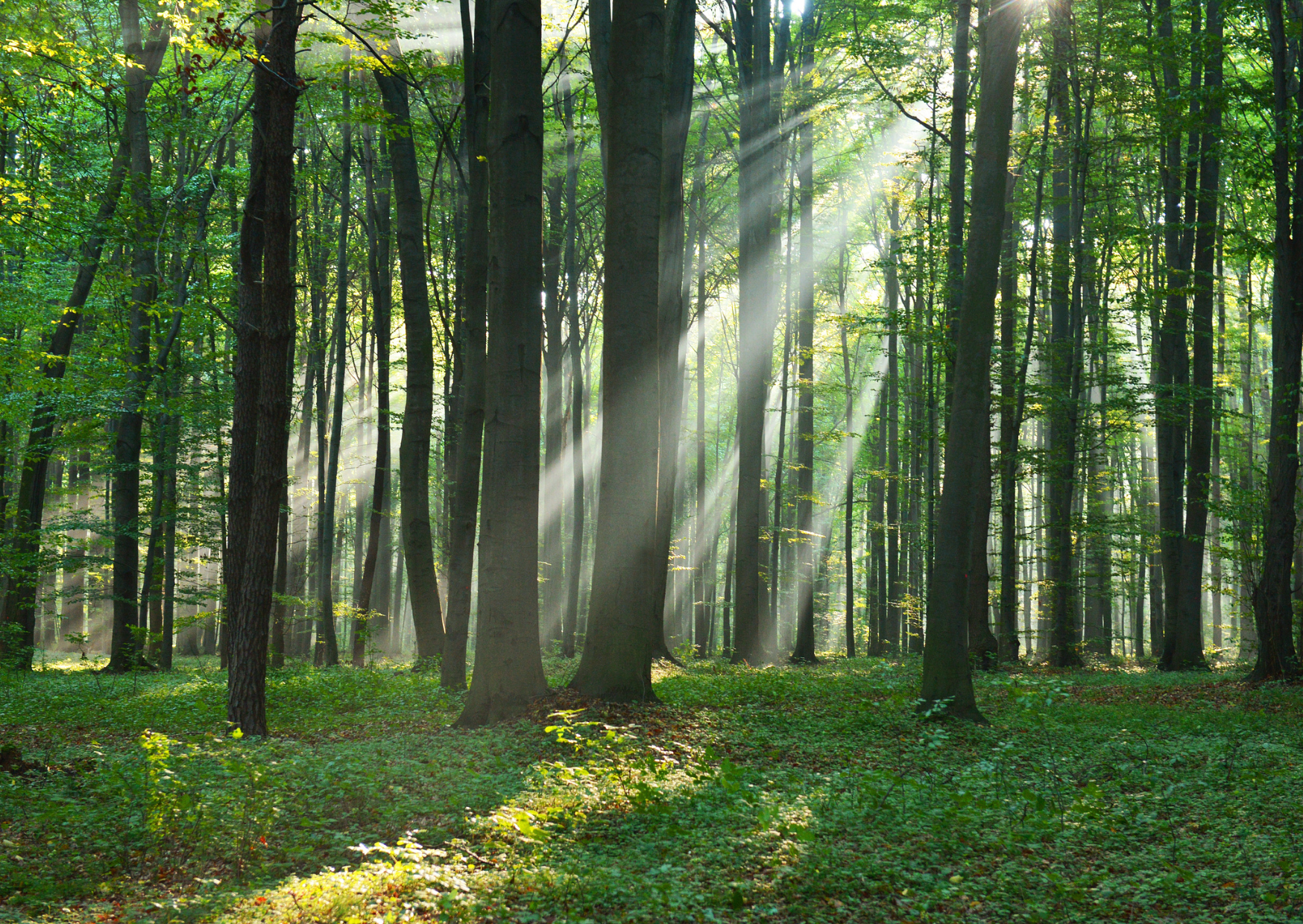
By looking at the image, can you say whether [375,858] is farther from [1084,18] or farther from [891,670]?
[1084,18]

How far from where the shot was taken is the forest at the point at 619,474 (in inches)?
185

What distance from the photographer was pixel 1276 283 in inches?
506

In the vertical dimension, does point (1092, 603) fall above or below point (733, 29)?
below

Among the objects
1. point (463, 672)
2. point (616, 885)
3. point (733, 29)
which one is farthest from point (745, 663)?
point (733, 29)

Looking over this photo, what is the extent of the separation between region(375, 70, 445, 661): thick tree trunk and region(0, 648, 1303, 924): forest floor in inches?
165

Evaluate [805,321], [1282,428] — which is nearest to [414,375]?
[805,321]

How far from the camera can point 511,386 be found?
8312 mm

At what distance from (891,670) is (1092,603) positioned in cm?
1365

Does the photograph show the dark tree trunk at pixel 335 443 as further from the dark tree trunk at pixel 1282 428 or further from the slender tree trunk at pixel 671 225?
the dark tree trunk at pixel 1282 428

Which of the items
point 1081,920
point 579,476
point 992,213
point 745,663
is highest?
point 992,213

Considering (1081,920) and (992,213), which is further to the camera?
(992,213)

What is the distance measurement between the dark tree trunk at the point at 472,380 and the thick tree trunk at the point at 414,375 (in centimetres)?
115

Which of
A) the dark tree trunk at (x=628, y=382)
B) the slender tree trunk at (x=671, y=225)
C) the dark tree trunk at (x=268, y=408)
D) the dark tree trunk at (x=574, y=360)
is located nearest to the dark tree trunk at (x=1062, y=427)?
the slender tree trunk at (x=671, y=225)

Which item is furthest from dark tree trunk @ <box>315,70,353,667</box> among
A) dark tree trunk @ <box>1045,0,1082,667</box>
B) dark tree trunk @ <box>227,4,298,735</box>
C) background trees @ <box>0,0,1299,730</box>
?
dark tree trunk @ <box>1045,0,1082,667</box>
